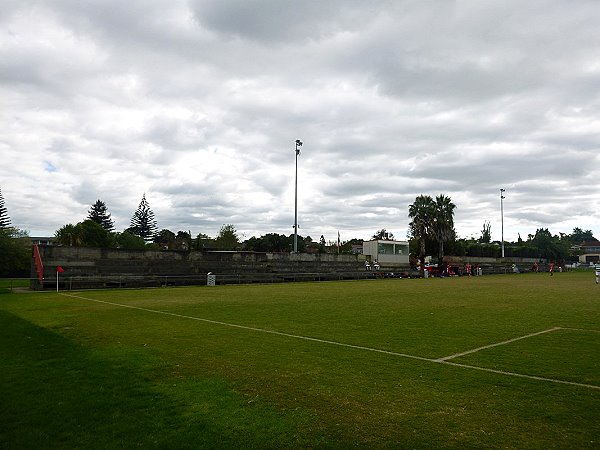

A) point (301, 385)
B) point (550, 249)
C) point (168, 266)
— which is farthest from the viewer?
point (550, 249)

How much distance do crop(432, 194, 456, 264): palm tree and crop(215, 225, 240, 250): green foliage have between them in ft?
172

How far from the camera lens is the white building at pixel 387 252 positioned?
64.4 metres

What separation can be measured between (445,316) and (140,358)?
987cm

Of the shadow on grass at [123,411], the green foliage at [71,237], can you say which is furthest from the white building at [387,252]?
the shadow on grass at [123,411]

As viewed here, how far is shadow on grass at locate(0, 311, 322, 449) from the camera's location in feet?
15.6

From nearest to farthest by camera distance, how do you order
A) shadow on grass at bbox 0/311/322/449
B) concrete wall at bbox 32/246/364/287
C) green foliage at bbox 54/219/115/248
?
shadow on grass at bbox 0/311/322/449 → concrete wall at bbox 32/246/364/287 → green foliage at bbox 54/219/115/248

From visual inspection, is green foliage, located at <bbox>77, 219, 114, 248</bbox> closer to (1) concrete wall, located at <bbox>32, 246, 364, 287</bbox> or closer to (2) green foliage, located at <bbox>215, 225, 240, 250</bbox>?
(2) green foliage, located at <bbox>215, 225, 240, 250</bbox>

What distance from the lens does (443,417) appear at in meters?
5.34

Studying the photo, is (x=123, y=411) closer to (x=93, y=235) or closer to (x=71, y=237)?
(x=71, y=237)

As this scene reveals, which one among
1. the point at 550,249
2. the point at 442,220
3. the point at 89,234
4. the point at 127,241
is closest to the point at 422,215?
the point at 442,220

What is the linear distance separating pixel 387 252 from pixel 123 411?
61762 mm

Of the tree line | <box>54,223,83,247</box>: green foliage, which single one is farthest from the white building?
<box>54,223,83,247</box>: green foliage

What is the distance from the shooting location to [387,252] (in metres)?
65.7

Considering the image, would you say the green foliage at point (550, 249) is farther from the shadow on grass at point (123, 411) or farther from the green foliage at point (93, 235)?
the shadow on grass at point (123, 411)
